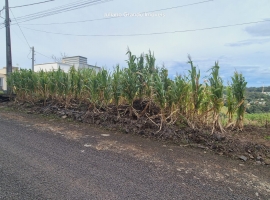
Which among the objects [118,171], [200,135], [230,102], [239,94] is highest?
[239,94]

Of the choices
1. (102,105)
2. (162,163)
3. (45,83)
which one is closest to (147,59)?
(102,105)

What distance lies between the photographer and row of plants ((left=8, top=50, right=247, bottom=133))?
399 centimetres

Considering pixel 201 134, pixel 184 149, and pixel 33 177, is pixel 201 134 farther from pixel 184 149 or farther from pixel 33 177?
pixel 33 177

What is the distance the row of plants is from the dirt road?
40.6 inches

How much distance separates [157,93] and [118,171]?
242cm

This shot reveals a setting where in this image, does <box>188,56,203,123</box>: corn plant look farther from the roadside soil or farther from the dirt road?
the dirt road

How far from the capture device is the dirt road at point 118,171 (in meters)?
1.98

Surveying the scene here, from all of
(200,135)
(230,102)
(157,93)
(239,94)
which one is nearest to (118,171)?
(200,135)

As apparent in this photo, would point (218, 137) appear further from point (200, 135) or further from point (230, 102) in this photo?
point (230, 102)

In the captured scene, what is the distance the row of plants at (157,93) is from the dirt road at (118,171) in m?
1.03

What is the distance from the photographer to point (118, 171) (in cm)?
244

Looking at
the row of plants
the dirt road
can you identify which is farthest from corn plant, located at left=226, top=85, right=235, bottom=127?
the dirt road

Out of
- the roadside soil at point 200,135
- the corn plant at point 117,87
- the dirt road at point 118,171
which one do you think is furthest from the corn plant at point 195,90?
the corn plant at point 117,87

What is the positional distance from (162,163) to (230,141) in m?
1.47
